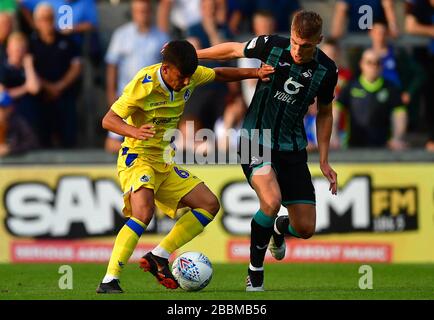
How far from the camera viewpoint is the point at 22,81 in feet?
50.4

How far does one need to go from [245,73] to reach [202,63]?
5364 mm

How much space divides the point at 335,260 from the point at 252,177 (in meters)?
5.19

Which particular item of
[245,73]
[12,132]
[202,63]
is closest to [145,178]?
[245,73]

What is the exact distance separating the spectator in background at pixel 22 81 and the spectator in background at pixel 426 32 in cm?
560

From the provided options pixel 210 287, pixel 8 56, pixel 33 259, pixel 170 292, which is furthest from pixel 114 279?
pixel 8 56

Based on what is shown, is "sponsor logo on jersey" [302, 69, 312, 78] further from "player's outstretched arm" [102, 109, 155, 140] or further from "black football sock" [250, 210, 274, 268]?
"player's outstretched arm" [102, 109, 155, 140]

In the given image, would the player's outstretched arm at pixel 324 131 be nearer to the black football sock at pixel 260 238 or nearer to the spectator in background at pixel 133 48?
the black football sock at pixel 260 238

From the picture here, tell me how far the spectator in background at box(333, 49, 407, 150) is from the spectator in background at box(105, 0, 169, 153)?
276cm

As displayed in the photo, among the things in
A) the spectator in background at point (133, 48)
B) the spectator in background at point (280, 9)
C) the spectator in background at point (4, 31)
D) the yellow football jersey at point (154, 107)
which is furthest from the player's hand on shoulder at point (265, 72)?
the spectator in background at point (4, 31)

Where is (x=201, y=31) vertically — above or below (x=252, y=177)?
above

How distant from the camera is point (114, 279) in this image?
30.8ft

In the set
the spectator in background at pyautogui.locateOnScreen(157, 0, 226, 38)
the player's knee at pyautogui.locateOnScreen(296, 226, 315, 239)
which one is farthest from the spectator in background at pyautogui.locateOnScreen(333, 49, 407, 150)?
the player's knee at pyautogui.locateOnScreen(296, 226, 315, 239)

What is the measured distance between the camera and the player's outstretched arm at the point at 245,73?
9.79 m

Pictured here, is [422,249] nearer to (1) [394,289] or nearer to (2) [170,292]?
(1) [394,289]
